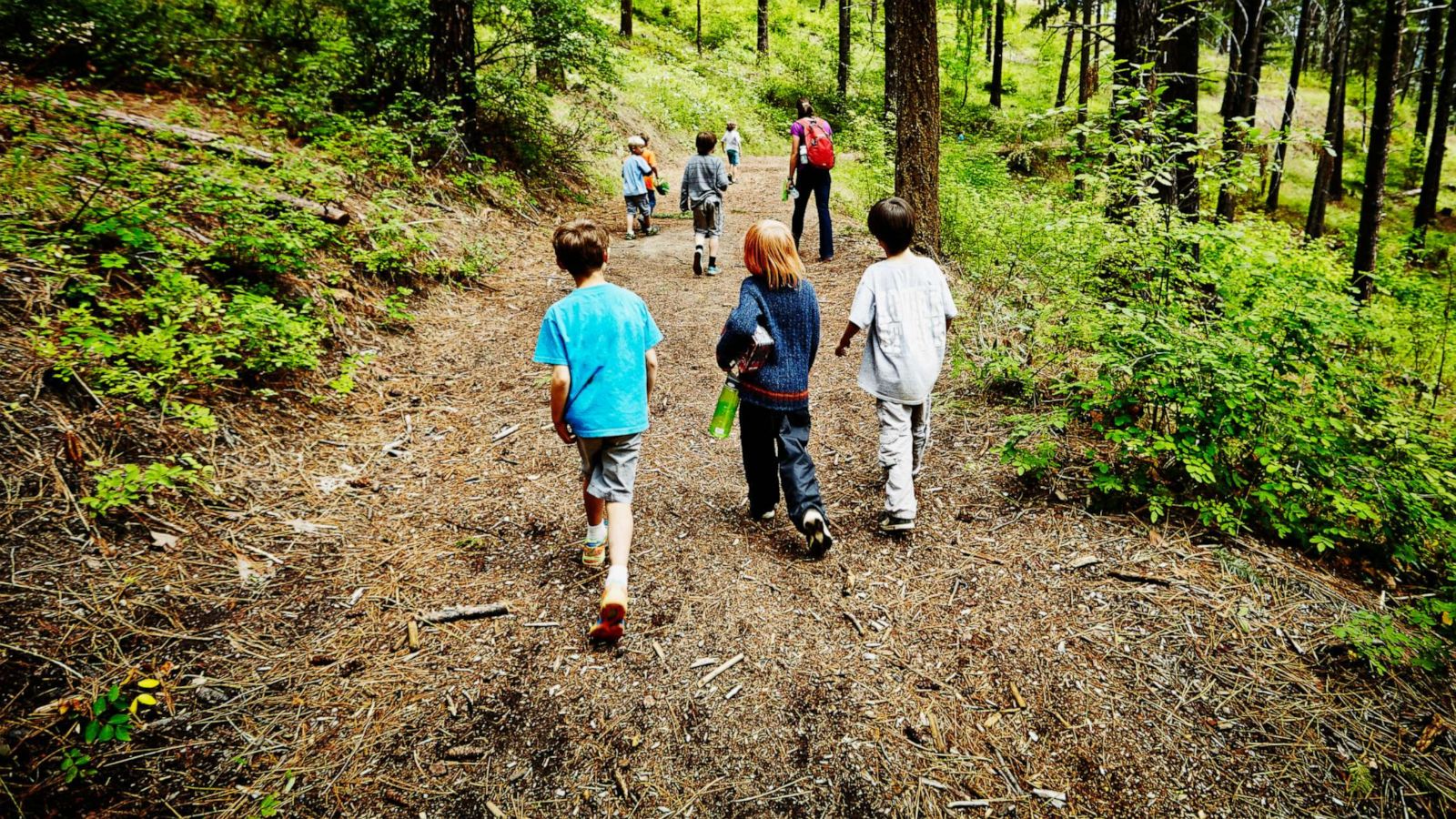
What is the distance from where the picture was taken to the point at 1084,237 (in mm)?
4824

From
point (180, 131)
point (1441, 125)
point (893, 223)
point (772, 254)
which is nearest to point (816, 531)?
point (772, 254)

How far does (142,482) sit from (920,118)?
7684 millimetres

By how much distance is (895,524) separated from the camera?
3938 millimetres

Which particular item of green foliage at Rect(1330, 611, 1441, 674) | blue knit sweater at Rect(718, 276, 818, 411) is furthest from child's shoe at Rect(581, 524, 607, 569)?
green foliage at Rect(1330, 611, 1441, 674)

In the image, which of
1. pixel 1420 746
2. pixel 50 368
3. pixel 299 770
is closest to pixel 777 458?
pixel 299 770

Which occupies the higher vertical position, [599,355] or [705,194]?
[705,194]

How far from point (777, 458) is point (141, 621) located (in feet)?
10.8

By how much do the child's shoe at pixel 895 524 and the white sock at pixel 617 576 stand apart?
170 centimetres

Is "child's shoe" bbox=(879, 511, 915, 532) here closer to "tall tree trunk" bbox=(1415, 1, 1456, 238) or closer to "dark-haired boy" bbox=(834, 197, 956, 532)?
"dark-haired boy" bbox=(834, 197, 956, 532)

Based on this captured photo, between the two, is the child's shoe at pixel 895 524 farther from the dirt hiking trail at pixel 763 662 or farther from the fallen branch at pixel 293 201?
the fallen branch at pixel 293 201

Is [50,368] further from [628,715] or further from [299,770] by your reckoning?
[628,715]

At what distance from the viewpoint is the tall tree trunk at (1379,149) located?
406 inches

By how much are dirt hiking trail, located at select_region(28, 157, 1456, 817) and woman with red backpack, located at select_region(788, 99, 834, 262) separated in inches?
198

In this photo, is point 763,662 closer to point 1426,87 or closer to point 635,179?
point 635,179
